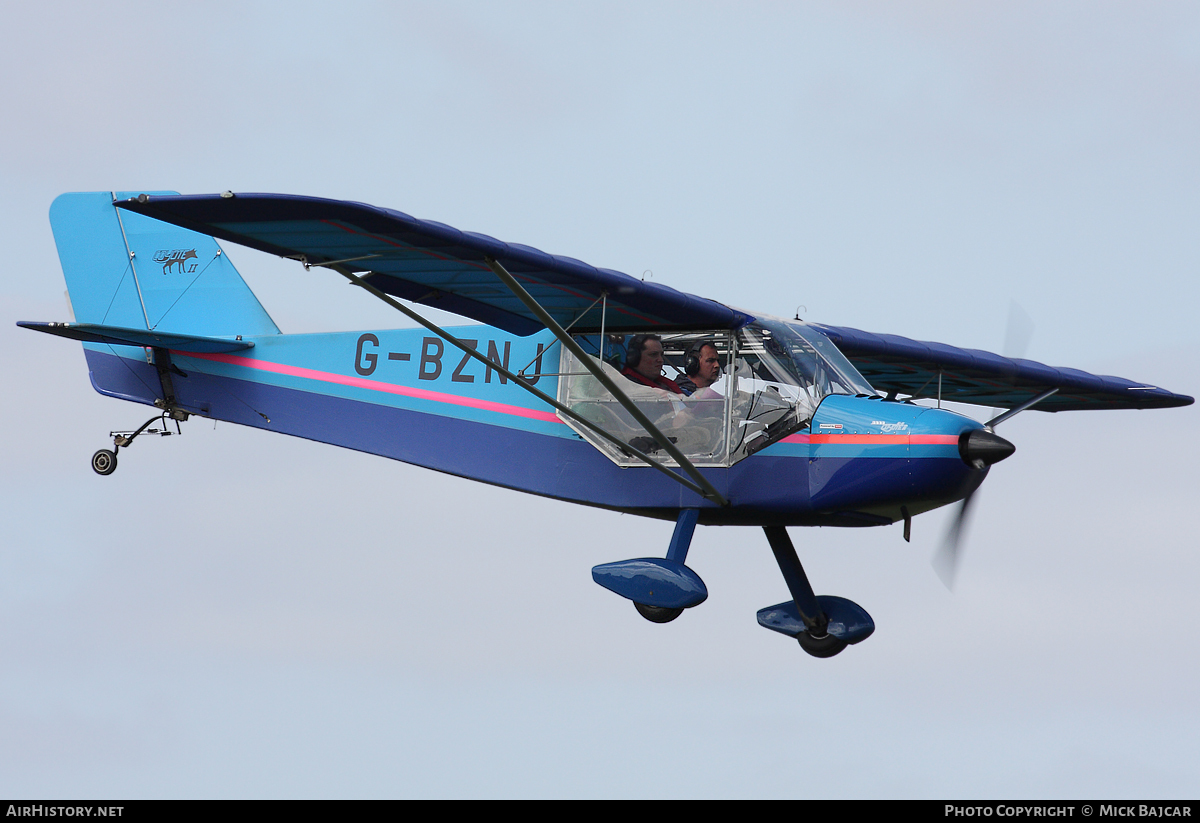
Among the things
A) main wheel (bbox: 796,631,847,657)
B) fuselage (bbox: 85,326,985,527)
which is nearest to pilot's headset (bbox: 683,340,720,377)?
fuselage (bbox: 85,326,985,527)

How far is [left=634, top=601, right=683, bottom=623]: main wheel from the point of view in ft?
43.2

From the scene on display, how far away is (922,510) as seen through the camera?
12547mm

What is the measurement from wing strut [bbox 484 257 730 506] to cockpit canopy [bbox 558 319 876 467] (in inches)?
7.6

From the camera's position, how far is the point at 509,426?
13883 millimetres

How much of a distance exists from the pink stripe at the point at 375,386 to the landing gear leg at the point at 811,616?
2.60m

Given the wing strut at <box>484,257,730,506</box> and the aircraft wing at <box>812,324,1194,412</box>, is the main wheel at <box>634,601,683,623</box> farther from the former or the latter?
the aircraft wing at <box>812,324,1194,412</box>

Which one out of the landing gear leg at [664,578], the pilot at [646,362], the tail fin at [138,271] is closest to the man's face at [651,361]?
the pilot at [646,362]

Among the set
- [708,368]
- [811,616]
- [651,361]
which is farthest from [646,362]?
[811,616]

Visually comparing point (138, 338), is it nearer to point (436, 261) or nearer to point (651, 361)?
point (436, 261)

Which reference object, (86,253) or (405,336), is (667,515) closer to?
(405,336)

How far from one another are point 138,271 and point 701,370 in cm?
684

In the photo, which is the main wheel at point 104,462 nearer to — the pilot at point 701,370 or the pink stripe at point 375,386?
the pink stripe at point 375,386

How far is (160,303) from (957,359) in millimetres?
8544

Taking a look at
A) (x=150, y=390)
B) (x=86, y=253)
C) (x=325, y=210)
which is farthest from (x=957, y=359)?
(x=86, y=253)
